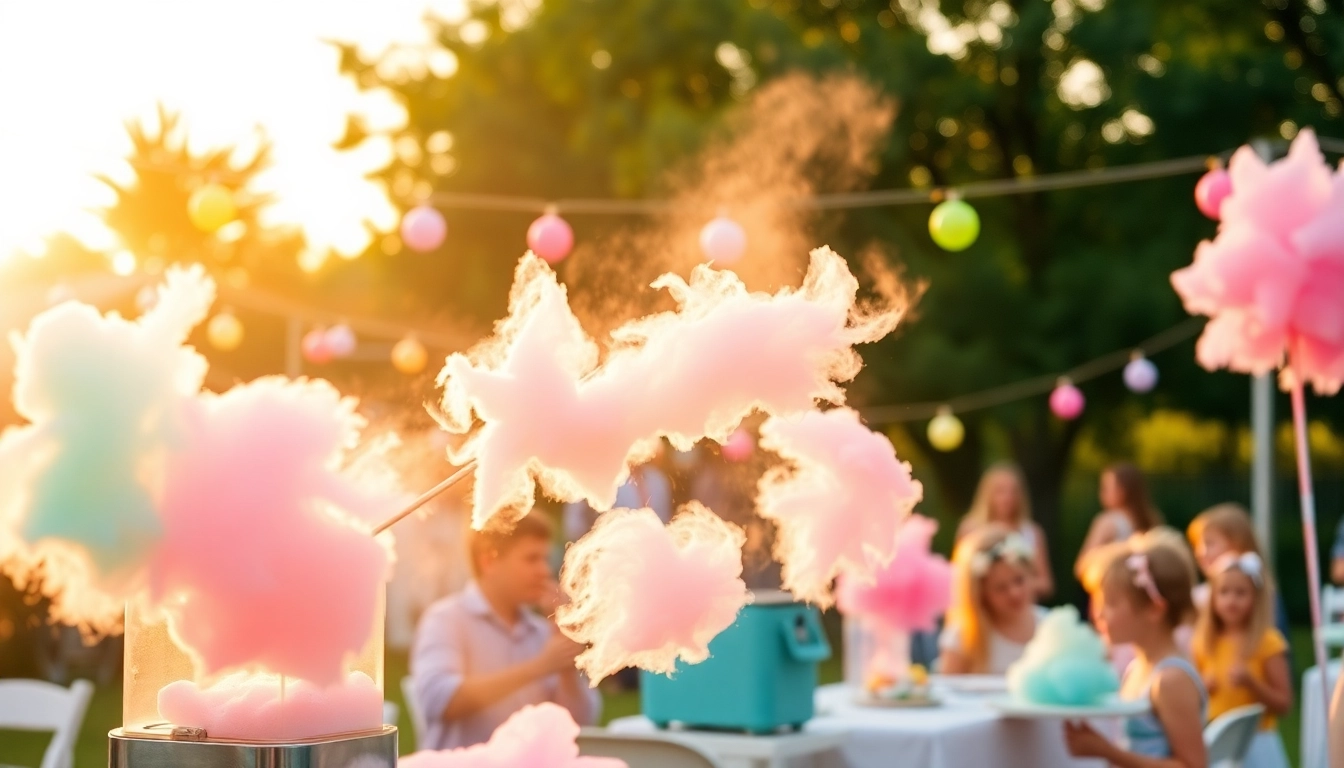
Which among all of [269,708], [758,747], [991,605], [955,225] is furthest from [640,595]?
[955,225]

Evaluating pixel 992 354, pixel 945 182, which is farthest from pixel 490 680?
pixel 945 182

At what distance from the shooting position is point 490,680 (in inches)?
149

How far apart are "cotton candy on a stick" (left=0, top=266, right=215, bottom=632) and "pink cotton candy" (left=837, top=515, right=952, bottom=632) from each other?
3.27 metres

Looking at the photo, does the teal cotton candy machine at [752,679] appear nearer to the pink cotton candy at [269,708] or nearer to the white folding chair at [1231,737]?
the white folding chair at [1231,737]

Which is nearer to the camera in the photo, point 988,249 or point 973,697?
point 973,697

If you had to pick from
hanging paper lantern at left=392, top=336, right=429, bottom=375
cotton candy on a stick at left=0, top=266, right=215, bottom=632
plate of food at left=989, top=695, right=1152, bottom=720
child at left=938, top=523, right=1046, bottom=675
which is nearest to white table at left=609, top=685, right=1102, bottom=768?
plate of food at left=989, top=695, right=1152, bottom=720

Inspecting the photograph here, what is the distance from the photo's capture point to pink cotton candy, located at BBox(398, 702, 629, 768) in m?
1.99

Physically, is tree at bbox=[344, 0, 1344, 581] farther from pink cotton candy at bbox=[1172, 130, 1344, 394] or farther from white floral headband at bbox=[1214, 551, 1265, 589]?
pink cotton candy at bbox=[1172, 130, 1344, 394]

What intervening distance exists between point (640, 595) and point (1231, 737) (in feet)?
9.46

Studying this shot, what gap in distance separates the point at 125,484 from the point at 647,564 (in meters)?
0.61

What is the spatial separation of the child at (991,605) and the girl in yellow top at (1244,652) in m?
0.62

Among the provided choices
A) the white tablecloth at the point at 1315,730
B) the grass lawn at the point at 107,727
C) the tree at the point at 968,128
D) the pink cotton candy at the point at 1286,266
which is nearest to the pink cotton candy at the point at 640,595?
the pink cotton candy at the point at 1286,266

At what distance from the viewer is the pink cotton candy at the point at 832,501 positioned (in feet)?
6.44

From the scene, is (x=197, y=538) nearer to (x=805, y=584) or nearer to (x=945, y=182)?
(x=805, y=584)
